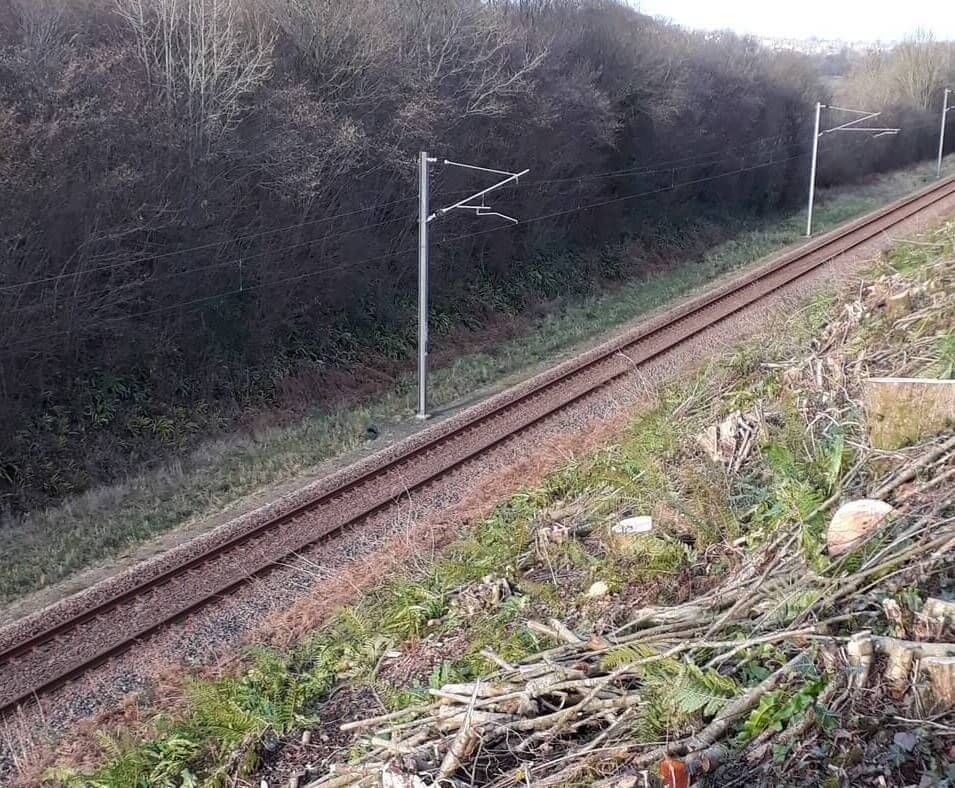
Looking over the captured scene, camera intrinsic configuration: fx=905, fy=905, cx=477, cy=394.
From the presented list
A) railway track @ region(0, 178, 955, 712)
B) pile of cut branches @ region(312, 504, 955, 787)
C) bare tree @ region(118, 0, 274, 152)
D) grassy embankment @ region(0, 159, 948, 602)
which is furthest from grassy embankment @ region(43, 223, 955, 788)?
bare tree @ region(118, 0, 274, 152)

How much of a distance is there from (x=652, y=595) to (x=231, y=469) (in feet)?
34.9

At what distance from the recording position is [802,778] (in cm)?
386

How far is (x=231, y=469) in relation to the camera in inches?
615

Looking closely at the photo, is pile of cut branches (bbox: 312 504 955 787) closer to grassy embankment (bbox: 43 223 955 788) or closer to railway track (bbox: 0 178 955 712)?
grassy embankment (bbox: 43 223 955 788)

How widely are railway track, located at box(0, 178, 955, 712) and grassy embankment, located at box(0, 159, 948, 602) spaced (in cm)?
148

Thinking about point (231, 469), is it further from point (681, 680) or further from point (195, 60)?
point (681, 680)

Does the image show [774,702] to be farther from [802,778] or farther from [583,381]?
[583,381]

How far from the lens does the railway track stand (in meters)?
9.13

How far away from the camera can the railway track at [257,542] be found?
9133mm

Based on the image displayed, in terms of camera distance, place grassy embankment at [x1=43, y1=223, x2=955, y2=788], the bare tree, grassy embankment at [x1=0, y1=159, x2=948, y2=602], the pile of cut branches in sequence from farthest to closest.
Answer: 1. the bare tree
2. grassy embankment at [x1=0, y1=159, x2=948, y2=602]
3. grassy embankment at [x1=43, y1=223, x2=955, y2=788]
4. the pile of cut branches

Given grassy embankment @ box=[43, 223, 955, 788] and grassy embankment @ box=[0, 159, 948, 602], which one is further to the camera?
grassy embankment @ box=[0, 159, 948, 602]

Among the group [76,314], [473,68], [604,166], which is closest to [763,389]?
[76,314]

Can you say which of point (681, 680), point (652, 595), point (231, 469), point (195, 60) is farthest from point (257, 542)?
point (195, 60)

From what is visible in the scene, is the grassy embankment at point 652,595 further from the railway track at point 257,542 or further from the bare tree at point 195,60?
the bare tree at point 195,60
